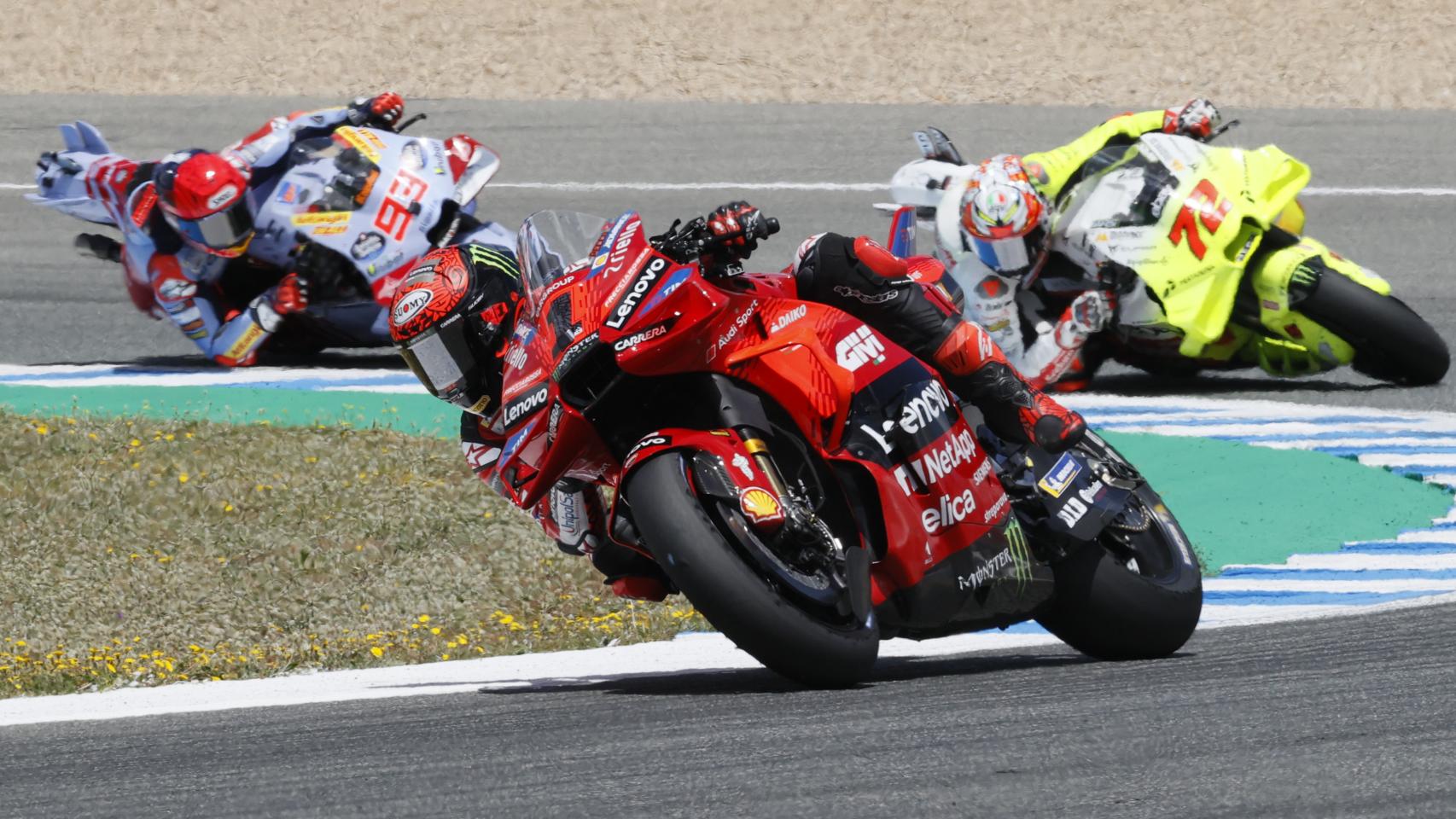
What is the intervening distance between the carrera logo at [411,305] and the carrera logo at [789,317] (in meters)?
0.85

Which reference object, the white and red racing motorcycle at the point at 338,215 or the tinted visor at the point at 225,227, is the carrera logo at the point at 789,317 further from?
the tinted visor at the point at 225,227

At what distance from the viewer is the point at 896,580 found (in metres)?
5.41

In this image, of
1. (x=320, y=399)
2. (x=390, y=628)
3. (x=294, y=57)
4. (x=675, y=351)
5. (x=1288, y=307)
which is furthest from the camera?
(x=294, y=57)

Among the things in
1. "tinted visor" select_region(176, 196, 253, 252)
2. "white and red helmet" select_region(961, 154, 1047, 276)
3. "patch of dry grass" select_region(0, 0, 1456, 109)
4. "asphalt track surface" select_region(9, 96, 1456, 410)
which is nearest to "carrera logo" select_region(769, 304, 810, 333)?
"white and red helmet" select_region(961, 154, 1047, 276)

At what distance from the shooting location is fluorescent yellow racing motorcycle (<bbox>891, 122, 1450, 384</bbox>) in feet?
34.9

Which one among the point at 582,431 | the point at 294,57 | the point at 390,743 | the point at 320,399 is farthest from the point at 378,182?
the point at 294,57

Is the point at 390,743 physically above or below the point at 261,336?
above

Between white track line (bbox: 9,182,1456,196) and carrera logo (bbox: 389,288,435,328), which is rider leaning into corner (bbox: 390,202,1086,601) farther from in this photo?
white track line (bbox: 9,182,1456,196)

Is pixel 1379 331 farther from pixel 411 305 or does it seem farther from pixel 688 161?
pixel 688 161

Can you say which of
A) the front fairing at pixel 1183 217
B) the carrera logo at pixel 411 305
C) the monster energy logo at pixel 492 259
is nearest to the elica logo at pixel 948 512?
the monster energy logo at pixel 492 259

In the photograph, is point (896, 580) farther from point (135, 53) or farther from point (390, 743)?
point (135, 53)

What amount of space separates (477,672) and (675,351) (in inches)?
57.0

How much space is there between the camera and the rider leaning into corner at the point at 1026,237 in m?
10.7

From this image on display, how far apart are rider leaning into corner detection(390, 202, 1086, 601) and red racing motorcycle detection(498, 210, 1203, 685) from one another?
10 cm
